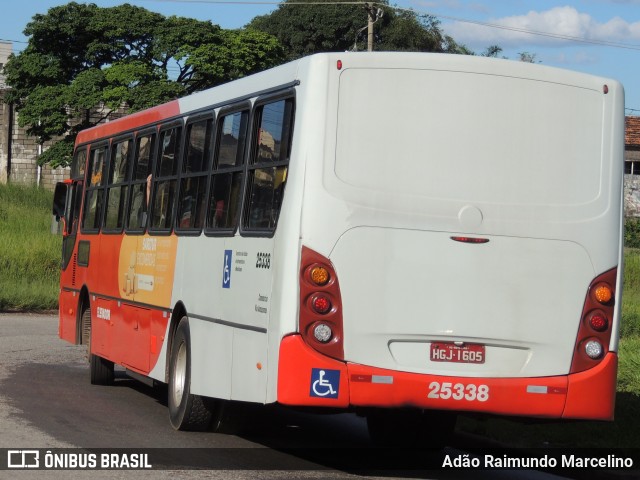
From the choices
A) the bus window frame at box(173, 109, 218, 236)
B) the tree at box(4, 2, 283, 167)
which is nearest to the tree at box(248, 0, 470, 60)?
the tree at box(4, 2, 283, 167)

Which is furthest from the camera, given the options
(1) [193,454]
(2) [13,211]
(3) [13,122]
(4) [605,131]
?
(3) [13,122]

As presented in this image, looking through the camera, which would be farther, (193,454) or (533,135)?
(193,454)

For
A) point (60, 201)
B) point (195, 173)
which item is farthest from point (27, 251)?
point (195, 173)

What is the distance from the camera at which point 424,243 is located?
9.26 meters

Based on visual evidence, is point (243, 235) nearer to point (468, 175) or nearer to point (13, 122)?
point (468, 175)

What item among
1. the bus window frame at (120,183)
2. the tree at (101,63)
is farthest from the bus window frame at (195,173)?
the tree at (101,63)

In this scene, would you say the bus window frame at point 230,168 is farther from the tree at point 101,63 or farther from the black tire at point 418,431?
the tree at point 101,63

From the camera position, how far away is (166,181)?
12.8m

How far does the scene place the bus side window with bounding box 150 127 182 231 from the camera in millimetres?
12578

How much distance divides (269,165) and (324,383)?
5.91 feet

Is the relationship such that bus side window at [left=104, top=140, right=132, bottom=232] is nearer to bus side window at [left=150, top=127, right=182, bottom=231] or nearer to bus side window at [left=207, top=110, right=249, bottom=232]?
bus side window at [left=150, top=127, right=182, bottom=231]

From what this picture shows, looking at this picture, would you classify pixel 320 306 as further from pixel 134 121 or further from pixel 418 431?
pixel 134 121

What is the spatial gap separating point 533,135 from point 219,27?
141ft

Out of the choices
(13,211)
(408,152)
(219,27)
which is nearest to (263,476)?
(408,152)
